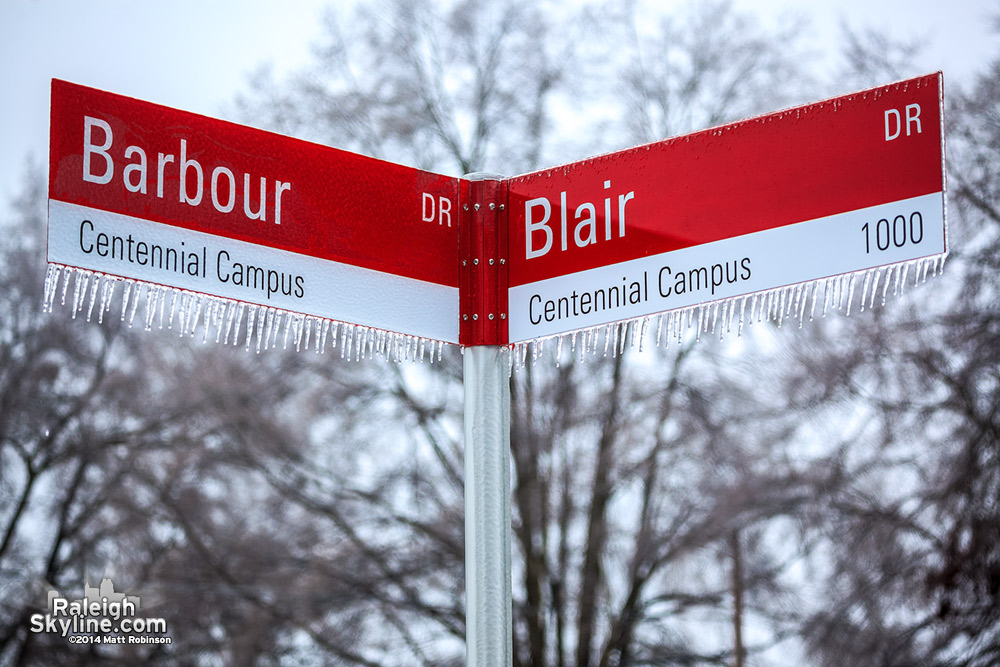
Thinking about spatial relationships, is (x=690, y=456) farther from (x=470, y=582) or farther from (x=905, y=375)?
(x=470, y=582)

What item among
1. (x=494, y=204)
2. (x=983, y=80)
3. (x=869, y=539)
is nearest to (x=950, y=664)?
(x=869, y=539)

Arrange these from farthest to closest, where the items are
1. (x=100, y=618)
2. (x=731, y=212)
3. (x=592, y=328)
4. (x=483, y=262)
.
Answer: (x=100, y=618) < (x=483, y=262) < (x=592, y=328) < (x=731, y=212)

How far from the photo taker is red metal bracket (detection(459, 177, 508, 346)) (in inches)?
117

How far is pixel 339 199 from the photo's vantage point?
2.90m

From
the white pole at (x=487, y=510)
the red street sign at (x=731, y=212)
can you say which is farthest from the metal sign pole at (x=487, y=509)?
the red street sign at (x=731, y=212)

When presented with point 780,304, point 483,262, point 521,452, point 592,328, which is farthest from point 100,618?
point 780,304

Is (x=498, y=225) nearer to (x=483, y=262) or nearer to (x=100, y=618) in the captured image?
(x=483, y=262)

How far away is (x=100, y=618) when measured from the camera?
47.8ft

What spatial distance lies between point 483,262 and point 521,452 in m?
12.1

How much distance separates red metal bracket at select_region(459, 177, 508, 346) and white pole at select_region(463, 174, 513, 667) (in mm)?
48

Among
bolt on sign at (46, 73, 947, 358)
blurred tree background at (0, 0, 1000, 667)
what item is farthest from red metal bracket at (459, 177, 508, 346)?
blurred tree background at (0, 0, 1000, 667)

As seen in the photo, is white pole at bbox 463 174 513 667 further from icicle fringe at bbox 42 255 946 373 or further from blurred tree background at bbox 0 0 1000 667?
blurred tree background at bbox 0 0 1000 667

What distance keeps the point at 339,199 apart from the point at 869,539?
11.5 m

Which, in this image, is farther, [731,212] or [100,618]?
[100,618]
